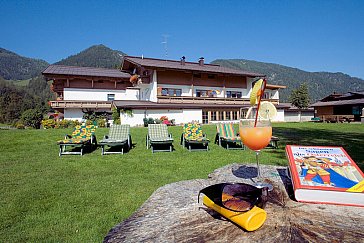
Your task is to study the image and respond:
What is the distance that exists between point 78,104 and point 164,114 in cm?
1156

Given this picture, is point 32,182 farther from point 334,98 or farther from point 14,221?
point 334,98

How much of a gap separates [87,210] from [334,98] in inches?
1888

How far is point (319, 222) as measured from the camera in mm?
1076

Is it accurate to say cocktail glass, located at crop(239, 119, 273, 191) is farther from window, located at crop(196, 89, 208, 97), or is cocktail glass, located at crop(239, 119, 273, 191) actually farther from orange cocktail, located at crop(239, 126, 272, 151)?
window, located at crop(196, 89, 208, 97)

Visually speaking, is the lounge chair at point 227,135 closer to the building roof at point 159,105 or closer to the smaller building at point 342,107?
the building roof at point 159,105

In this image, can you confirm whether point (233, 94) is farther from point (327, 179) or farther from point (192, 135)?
point (327, 179)

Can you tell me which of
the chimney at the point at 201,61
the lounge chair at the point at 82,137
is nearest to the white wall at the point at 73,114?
→ the chimney at the point at 201,61

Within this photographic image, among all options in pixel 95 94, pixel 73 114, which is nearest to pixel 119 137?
pixel 73 114

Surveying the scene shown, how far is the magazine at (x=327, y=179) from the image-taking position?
1.25 m

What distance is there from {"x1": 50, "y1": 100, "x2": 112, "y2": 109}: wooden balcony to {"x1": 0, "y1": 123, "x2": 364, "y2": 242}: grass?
18.3m

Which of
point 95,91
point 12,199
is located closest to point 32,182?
point 12,199

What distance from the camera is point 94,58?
511ft

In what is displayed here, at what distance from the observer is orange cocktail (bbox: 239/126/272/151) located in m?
1.59

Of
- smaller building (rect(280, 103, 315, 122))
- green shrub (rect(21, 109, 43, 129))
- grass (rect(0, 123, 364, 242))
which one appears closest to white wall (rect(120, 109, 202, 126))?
grass (rect(0, 123, 364, 242))
